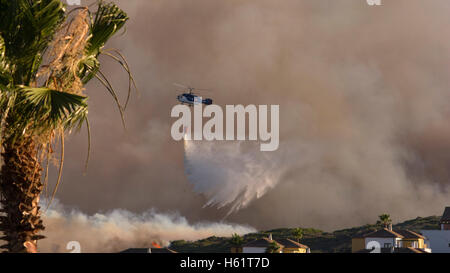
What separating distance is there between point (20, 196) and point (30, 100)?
226 centimetres

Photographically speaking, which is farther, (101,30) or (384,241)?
(384,241)

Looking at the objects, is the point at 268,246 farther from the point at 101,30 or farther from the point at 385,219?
the point at 101,30

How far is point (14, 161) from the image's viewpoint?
13.1m

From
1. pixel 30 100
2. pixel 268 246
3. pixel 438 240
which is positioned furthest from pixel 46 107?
pixel 438 240

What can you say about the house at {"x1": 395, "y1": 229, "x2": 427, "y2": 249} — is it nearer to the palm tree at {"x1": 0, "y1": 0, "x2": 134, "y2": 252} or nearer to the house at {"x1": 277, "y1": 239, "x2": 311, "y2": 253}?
the house at {"x1": 277, "y1": 239, "x2": 311, "y2": 253}

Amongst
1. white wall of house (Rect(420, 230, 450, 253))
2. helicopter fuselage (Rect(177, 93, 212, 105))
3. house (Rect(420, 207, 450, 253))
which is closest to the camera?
helicopter fuselage (Rect(177, 93, 212, 105))

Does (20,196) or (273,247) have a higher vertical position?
(273,247)

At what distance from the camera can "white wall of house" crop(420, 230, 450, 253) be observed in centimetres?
10924

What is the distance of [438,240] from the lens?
11138 centimetres

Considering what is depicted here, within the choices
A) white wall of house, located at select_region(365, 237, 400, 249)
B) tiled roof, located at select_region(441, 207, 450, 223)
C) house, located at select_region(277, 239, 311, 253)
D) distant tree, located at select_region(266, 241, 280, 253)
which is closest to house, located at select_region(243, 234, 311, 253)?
house, located at select_region(277, 239, 311, 253)

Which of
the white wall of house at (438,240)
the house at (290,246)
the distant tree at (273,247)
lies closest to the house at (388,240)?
the white wall of house at (438,240)
